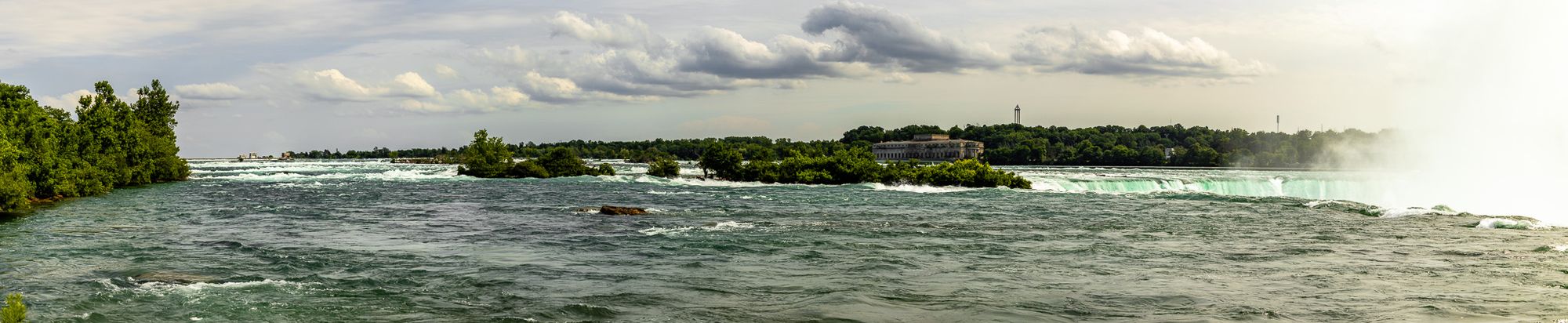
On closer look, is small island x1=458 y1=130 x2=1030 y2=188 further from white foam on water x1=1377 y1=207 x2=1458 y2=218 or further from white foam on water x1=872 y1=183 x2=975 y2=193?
white foam on water x1=1377 y1=207 x2=1458 y2=218

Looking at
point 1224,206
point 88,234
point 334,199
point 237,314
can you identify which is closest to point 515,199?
point 334,199

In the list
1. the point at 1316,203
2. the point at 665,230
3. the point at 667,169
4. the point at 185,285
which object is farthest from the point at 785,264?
the point at 667,169

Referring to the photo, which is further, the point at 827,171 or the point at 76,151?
the point at 827,171

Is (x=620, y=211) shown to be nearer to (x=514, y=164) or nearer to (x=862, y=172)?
(x=862, y=172)

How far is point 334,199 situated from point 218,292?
137ft

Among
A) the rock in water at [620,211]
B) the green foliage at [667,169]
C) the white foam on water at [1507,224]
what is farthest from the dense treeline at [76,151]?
the white foam on water at [1507,224]

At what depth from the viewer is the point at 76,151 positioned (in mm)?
62562

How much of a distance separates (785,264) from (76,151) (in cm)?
5625

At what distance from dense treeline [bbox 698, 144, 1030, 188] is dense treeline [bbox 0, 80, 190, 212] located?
42.4 metres

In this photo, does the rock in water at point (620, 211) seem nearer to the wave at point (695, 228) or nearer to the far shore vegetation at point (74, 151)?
the wave at point (695, 228)

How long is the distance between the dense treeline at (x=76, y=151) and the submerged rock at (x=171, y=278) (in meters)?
23.0

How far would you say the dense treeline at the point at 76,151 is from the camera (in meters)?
44.4

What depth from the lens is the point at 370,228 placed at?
36844mm

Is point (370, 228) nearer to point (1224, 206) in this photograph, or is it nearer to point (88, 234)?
point (88, 234)
